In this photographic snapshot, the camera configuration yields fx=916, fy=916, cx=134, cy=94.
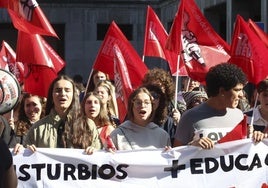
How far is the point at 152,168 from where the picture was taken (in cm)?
714

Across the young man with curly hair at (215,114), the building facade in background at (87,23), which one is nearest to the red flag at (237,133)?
the young man with curly hair at (215,114)

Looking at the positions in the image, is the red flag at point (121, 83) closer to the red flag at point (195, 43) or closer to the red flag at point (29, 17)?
the red flag at point (195, 43)

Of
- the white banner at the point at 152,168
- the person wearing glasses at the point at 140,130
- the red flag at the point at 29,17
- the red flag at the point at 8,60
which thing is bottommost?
the white banner at the point at 152,168

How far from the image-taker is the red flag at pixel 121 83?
952 centimetres

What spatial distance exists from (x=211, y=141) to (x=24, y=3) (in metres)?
3.63

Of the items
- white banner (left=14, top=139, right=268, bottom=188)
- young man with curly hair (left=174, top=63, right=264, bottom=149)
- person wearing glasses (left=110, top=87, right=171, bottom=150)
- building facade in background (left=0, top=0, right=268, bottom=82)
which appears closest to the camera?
young man with curly hair (left=174, top=63, right=264, bottom=149)

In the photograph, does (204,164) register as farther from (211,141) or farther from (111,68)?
(111,68)

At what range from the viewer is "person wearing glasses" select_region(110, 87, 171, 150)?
736cm

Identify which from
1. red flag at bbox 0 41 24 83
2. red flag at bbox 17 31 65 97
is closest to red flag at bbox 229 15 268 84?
red flag at bbox 17 31 65 97

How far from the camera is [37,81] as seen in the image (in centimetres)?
979

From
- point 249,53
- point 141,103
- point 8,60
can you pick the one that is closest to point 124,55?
point 249,53

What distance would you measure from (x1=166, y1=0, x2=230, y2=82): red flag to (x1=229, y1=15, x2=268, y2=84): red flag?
56 centimetres

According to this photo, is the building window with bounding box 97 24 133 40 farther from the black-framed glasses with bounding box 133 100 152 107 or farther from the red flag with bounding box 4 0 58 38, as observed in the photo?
the black-framed glasses with bounding box 133 100 152 107

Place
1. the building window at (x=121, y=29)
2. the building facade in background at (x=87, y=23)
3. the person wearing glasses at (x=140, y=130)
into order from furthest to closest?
1. the building window at (x=121, y=29)
2. the building facade in background at (x=87, y=23)
3. the person wearing glasses at (x=140, y=130)
